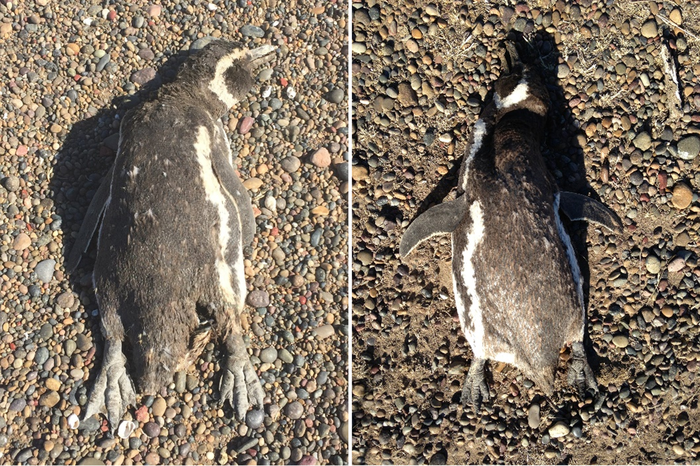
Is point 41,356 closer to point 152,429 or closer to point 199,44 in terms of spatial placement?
point 152,429

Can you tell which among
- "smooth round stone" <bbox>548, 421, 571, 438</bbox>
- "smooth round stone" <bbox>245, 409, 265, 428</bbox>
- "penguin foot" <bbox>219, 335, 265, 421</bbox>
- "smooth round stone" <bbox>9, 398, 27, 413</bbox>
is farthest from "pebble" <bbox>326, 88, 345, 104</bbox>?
"smooth round stone" <bbox>9, 398, 27, 413</bbox>

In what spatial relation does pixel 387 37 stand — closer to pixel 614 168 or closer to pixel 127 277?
pixel 614 168

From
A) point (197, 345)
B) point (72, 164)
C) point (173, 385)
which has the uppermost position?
point (72, 164)

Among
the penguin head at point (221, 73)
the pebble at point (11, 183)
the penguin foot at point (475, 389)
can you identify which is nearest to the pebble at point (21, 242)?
the pebble at point (11, 183)

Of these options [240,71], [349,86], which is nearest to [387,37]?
[349,86]

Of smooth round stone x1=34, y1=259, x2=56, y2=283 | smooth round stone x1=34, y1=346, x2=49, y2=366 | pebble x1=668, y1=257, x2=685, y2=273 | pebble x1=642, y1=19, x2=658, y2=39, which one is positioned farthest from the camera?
pebble x1=642, y1=19, x2=658, y2=39

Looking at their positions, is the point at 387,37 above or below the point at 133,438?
above

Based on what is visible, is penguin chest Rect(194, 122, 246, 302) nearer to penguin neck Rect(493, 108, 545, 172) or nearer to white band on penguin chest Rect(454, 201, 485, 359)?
white band on penguin chest Rect(454, 201, 485, 359)
